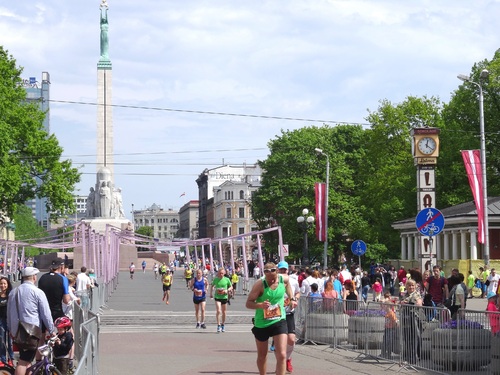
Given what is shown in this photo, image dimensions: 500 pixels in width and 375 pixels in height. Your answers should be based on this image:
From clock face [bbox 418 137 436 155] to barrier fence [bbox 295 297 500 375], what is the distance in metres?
16.4

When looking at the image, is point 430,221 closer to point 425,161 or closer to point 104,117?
point 425,161

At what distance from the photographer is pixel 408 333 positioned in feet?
58.3

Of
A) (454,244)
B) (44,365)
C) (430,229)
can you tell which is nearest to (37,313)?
(44,365)

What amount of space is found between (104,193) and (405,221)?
44661 mm

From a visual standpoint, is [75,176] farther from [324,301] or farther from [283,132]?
[324,301]

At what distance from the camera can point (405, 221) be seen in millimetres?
68875

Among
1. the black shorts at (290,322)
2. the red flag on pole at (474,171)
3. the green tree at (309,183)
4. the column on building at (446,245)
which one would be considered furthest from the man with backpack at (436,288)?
the green tree at (309,183)

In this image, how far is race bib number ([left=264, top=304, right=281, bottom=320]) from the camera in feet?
46.9

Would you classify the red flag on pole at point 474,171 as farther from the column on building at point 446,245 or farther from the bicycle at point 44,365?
the column on building at point 446,245

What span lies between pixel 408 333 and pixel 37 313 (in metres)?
7.00

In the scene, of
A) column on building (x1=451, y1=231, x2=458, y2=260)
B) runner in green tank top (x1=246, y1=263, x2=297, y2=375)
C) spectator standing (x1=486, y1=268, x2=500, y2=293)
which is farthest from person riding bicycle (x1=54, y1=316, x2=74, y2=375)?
column on building (x1=451, y1=231, x2=458, y2=260)

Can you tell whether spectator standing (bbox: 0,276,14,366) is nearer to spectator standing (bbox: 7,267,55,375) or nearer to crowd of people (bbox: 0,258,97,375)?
crowd of people (bbox: 0,258,97,375)

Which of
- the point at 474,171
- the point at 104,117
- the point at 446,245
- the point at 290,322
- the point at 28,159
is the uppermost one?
the point at 104,117

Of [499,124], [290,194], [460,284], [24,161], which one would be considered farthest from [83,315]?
[290,194]
